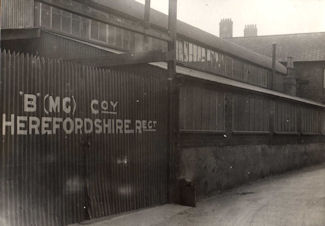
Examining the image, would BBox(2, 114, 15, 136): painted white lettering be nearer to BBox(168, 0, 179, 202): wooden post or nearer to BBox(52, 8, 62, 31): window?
BBox(168, 0, 179, 202): wooden post

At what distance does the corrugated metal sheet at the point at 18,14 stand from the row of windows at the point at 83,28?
204 mm

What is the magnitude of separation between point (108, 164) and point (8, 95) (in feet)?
10.0

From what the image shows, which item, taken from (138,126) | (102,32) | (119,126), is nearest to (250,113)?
(102,32)

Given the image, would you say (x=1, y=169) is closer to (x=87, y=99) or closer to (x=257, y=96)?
(x=87, y=99)

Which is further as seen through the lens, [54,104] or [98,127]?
[98,127]

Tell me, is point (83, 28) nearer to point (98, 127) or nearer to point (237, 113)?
point (237, 113)

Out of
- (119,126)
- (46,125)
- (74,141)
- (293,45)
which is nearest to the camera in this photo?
(46,125)

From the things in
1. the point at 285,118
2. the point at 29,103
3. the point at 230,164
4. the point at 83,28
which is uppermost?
the point at 83,28

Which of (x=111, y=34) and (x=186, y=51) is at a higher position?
(x=186, y=51)

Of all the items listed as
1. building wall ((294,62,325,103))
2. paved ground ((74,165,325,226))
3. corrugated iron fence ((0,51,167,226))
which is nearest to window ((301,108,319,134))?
building wall ((294,62,325,103))

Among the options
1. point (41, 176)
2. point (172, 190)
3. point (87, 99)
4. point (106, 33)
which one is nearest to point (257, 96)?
point (106, 33)

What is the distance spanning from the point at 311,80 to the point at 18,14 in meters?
33.0

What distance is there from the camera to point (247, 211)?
1122 cm

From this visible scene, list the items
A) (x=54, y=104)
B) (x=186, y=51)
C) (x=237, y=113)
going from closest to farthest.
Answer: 1. (x=54, y=104)
2. (x=237, y=113)
3. (x=186, y=51)
